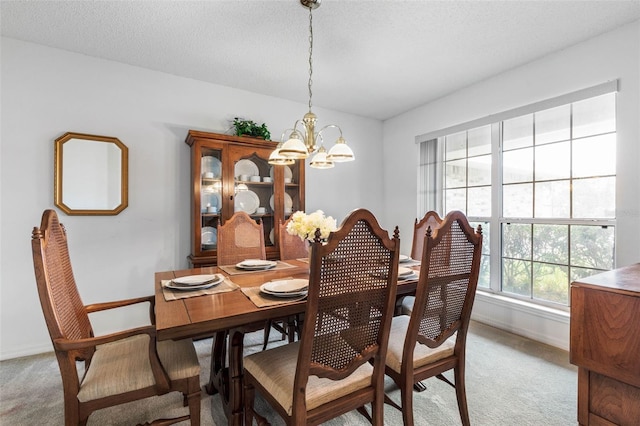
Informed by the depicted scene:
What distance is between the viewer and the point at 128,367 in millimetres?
1365

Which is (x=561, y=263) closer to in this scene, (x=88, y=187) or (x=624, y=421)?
(x=624, y=421)

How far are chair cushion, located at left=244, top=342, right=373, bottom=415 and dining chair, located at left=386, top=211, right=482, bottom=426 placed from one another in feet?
0.70

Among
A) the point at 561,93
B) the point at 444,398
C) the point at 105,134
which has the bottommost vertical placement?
the point at 444,398

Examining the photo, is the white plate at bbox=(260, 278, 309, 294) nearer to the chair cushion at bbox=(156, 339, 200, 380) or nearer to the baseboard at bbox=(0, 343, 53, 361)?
the chair cushion at bbox=(156, 339, 200, 380)

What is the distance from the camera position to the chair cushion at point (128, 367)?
1246mm

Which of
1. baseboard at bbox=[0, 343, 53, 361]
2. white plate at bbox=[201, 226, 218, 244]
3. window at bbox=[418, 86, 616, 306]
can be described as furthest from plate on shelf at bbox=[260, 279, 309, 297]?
window at bbox=[418, 86, 616, 306]

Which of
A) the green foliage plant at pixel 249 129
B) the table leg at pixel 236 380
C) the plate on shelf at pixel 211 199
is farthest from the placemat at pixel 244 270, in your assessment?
the green foliage plant at pixel 249 129

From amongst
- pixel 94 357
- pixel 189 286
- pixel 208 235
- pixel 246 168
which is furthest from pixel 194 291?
pixel 246 168

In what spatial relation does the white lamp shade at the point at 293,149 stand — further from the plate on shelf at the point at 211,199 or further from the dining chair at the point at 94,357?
the plate on shelf at the point at 211,199

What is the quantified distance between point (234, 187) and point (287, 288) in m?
1.80

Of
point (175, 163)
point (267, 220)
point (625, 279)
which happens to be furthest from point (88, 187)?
point (625, 279)

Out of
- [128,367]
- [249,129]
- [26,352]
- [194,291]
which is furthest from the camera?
[249,129]

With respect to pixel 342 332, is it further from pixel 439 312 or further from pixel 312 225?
pixel 312 225

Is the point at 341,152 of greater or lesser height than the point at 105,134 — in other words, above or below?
below
